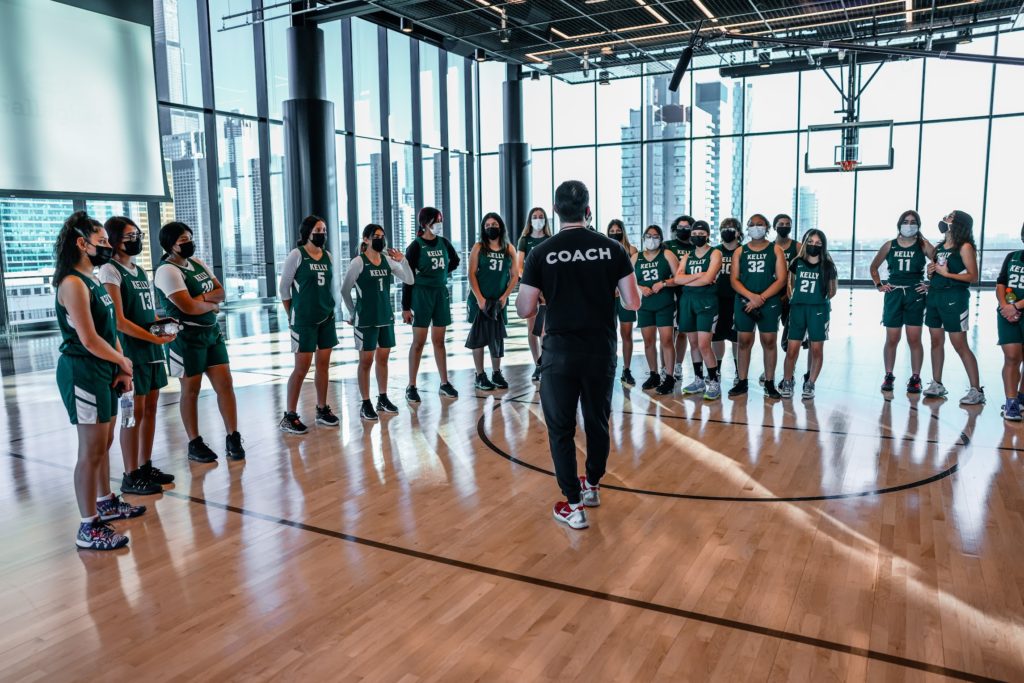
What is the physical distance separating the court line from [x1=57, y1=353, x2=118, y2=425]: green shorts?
2.81 feet

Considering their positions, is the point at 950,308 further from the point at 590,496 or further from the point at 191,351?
the point at 191,351

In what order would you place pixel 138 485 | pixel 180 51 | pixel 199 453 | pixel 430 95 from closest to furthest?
1. pixel 138 485
2. pixel 199 453
3. pixel 180 51
4. pixel 430 95

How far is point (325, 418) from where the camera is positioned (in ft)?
18.1

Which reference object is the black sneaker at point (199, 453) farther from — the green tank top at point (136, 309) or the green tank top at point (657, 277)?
the green tank top at point (657, 277)

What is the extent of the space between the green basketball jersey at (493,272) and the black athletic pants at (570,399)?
10.1 feet

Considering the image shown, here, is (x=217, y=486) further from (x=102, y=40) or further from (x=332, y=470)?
(x=102, y=40)

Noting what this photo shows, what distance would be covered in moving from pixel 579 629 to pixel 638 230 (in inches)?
648

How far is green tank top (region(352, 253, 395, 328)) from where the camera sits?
548cm

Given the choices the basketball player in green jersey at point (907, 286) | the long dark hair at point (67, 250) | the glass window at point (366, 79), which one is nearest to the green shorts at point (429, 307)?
the long dark hair at point (67, 250)

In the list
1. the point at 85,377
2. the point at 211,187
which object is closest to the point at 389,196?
the point at 211,187

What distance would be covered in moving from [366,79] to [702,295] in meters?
10.9

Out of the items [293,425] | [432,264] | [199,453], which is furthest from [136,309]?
[432,264]

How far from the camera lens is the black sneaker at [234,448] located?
4.66 m

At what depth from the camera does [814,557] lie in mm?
3105
